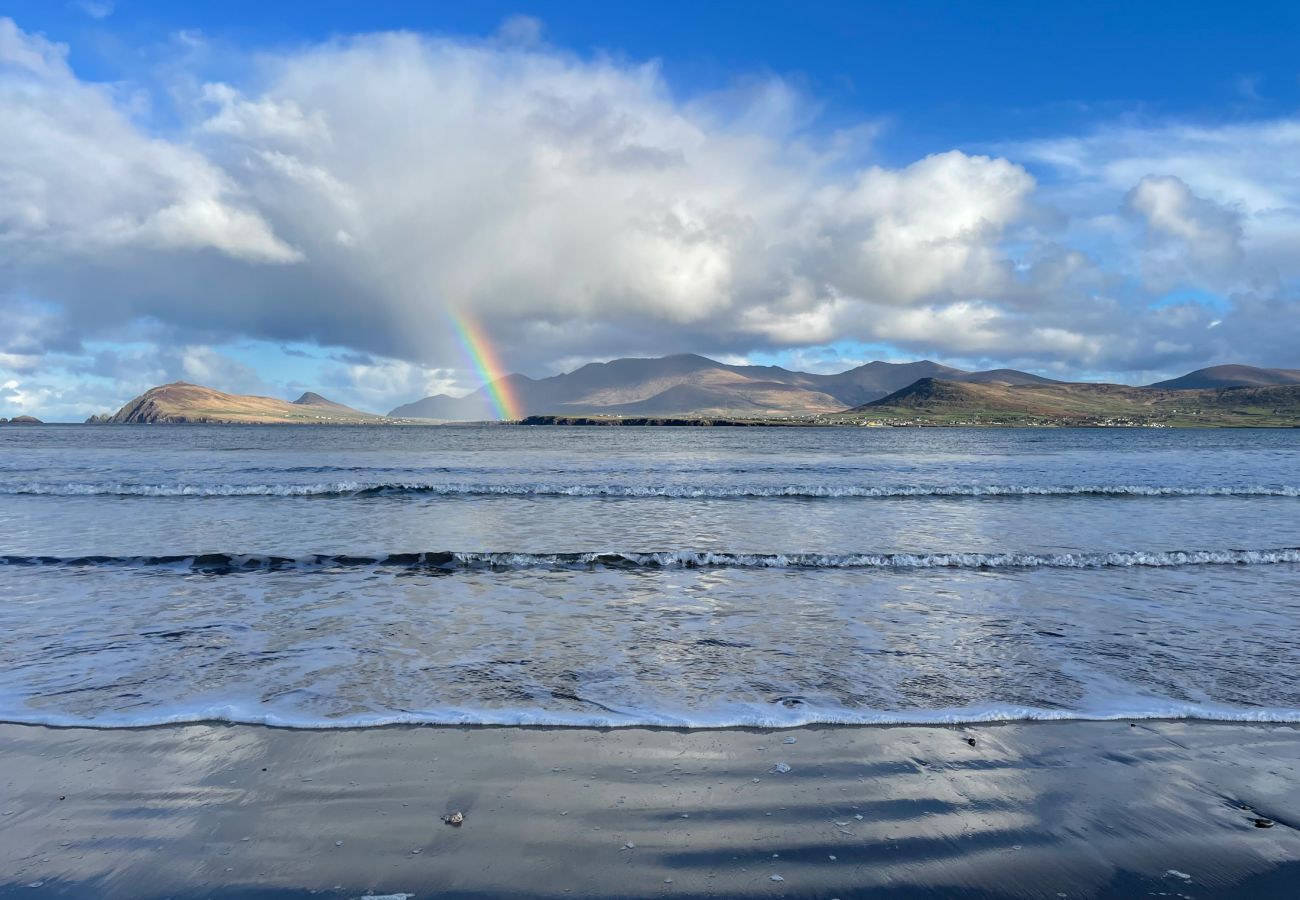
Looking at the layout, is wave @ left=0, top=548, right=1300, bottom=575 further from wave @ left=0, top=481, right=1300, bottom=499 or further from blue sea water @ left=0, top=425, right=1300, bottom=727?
wave @ left=0, top=481, right=1300, bottom=499

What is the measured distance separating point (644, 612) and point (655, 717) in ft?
20.4

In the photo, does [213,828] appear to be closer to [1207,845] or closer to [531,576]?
[1207,845]

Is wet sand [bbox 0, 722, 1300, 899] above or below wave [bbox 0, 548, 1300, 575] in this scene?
above

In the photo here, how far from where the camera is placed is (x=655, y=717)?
9.52 m

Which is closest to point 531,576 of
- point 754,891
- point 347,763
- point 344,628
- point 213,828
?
point 344,628

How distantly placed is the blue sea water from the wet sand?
0.75 meters

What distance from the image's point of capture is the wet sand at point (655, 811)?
19.5 feet

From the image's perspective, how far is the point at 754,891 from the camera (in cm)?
575

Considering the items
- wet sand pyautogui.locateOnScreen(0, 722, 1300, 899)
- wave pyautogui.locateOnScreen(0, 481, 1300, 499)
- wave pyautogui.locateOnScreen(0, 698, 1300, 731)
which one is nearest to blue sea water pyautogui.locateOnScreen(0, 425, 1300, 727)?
wave pyautogui.locateOnScreen(0, 698, 1300, 731)

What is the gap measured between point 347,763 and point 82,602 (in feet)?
40.1

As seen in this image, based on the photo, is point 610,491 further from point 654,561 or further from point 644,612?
point 644,612

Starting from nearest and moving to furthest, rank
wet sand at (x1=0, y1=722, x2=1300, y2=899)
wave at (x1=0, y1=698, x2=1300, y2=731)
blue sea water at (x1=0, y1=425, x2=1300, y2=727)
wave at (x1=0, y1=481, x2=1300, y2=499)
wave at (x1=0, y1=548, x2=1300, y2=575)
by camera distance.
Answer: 1. wet sand at (x1=0, y1=722, x2=1300, y2=899)
2. wave at (x1=0, y1=698, x2=1300, y2=731)
3. blue sea water at (x1=0, y1=425, x2=1300, y2=727)
4. wave at (x1=0, y1=548, x2=1300, y2=575)
5. wave at (x1=0, y1=481, x2=1300, y2=499)

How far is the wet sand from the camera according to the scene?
19.5ft

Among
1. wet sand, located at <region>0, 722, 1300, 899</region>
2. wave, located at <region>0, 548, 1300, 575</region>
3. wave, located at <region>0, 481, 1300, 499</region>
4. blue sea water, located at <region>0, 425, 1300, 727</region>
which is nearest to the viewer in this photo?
wet sand, located at <region>0, 722, 1300, 899</region>
